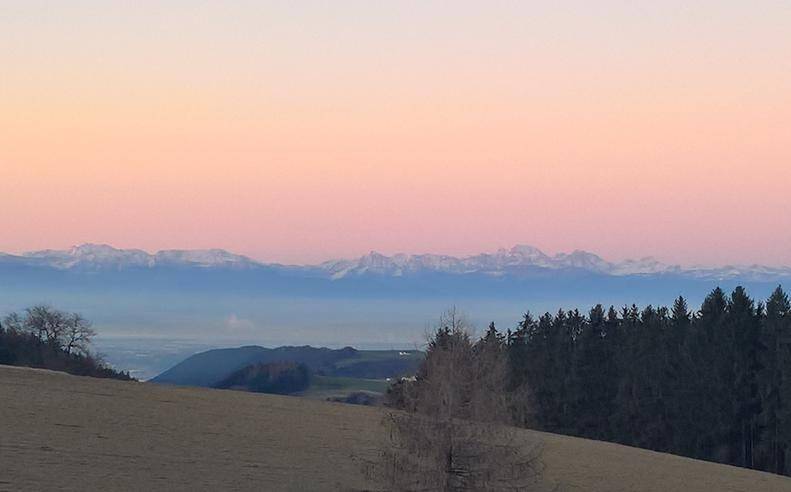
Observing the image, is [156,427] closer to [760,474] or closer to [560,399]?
[760,474]

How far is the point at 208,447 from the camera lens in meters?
41.4

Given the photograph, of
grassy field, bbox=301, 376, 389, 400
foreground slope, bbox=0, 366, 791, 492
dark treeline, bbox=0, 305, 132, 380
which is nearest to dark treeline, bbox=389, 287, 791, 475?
foreground slope, bbox=0, 366, 791, 492

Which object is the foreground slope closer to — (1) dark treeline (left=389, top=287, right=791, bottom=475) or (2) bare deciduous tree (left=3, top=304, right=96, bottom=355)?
(1) dark treeline (left=389, top=287, right=791, bottom=475)

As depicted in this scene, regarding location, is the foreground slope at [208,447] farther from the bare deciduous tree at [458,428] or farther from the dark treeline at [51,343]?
the dark treeline at [51,343]

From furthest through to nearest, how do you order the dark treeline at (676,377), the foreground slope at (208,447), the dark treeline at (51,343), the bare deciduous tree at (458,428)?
the dark treeline at (51,343)
the dark treeline at (676,377)
the foreground slope at (208,447)
the bare deciduous tree at (458,428)

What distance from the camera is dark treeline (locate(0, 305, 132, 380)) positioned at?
96.6 m

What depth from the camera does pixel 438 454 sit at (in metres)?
25.9

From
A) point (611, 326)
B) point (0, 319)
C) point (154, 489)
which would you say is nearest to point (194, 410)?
point (154, 489)

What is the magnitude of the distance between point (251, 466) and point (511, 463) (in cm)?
1411

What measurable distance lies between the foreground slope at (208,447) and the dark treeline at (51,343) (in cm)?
3705

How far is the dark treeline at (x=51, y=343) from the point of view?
96.6 metres

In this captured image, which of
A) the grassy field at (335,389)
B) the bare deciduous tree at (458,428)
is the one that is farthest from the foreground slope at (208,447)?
the grassy field at (335,389)

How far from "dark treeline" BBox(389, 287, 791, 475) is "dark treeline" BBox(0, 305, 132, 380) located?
3922cm

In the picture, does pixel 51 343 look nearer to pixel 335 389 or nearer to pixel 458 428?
Result: pixel 458 428
